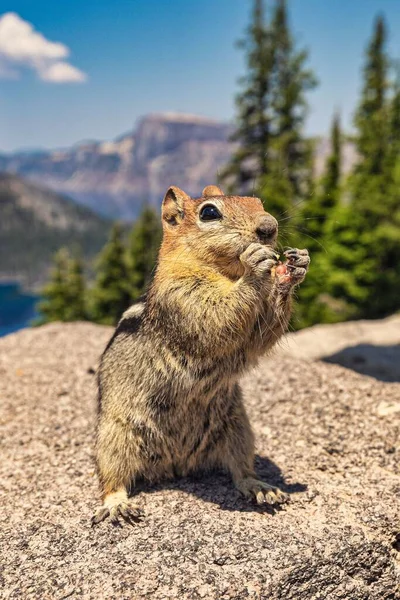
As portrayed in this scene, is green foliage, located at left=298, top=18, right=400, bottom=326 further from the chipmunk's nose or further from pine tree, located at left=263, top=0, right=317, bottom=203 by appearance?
the chipmunk's nose

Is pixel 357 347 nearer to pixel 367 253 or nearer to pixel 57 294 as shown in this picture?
pixel 367 253

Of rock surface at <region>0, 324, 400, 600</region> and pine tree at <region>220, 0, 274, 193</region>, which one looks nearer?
rock surface at <region>0, 324, 400, 600</region>

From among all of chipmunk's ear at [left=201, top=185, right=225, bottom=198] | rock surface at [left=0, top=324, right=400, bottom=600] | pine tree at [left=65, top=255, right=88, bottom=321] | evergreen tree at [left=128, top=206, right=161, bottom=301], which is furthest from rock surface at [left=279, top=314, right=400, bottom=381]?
pine tree at [left=65, top=255, right=88, bottom=321]

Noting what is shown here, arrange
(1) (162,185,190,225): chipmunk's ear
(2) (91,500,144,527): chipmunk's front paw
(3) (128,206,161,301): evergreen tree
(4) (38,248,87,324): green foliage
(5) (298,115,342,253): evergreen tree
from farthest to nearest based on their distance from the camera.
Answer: (4) (38,248,87,324): green foliage
(3) (128,206,161,301): evergreen tree
(5) (298,115,342,253): evergreen tree
(1) (162,185,190,225): chipmunk's ear
(2) (91,500,144,527): chipmunk's front paw

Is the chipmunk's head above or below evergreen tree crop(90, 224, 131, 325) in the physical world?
above

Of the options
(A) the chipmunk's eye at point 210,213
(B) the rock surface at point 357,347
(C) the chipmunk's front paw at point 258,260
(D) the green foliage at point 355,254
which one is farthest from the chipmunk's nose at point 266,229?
(D) the green foliage at point 355,254

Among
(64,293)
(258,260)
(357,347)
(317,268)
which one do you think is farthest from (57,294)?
(258,260)

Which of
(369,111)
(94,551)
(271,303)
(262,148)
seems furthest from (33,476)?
(369,111)

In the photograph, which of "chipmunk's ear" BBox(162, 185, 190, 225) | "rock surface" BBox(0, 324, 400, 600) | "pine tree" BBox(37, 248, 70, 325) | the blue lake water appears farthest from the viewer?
the blue lake water
